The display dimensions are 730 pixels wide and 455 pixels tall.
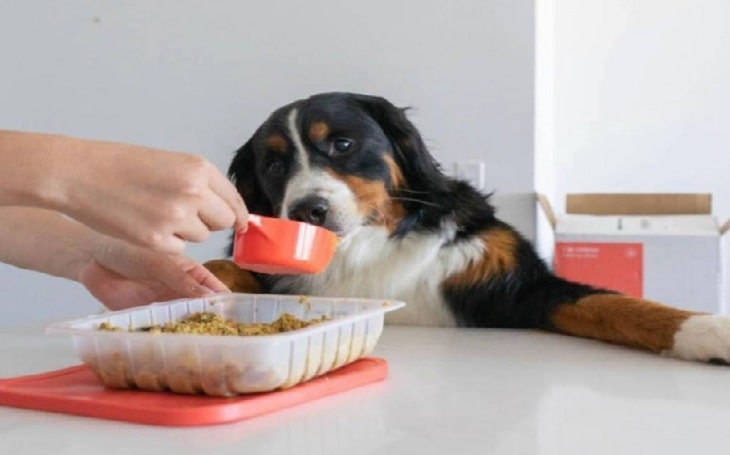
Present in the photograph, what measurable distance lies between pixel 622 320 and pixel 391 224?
0.51 meters

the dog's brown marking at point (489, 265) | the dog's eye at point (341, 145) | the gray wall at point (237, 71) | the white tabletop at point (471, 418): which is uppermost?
the gray wall at point (237, 71)

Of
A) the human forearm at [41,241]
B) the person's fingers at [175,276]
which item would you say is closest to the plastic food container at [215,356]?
the person's fingers at [175,276]

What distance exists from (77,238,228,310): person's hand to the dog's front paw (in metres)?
0.63

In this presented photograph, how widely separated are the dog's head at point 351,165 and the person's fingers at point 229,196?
0.59 metres

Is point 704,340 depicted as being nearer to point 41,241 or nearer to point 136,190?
point 136,190

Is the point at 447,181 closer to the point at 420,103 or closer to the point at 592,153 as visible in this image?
the point at 420,103

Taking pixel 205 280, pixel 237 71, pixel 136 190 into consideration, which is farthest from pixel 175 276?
pixel 237 71

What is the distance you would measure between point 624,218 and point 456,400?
5.17 feet

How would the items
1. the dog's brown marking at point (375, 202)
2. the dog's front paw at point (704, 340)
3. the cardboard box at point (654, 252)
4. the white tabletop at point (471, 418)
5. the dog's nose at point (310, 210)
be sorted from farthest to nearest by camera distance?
the cardboard box at point (654, 252) < the dog's brown marking at point (375, 202) < the dog's nose at point (310, 210) < the dog's front paw at point (704, 340) < the white tabletop at point (471, 418)

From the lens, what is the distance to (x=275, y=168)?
1706mm

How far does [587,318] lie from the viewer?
4.58 feet

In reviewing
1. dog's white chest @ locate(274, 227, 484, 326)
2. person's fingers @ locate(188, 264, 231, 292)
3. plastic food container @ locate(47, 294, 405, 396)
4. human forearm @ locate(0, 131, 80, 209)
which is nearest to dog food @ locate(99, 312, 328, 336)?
plastic food container @ locate(47, 294, 405, 396)

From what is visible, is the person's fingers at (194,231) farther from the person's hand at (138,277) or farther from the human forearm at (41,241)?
the human forearm at (41,241)

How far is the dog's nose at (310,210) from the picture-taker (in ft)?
4.97
